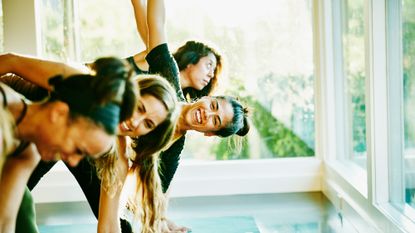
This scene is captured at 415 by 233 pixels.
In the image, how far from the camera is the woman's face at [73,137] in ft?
4.98

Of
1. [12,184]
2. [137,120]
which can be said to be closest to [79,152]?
[12,184]

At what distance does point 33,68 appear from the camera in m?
2.13

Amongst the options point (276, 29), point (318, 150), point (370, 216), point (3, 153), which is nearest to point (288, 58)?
point (276, 29)

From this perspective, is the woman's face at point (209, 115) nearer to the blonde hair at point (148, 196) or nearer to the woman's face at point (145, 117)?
the blonde hair at point (148, 196)

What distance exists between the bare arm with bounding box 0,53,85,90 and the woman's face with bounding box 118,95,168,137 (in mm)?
248

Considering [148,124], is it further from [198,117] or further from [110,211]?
[198,117]

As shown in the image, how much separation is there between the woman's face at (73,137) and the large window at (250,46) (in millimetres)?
3210

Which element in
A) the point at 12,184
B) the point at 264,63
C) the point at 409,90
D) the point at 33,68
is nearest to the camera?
the point at 12,184

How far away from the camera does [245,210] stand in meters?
4.19

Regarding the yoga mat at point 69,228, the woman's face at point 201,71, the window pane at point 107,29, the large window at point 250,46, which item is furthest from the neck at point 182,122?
the window pane at point 107,29

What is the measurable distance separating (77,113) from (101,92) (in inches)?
3.2

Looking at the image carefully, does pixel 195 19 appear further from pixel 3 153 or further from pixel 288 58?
pixel 3 153

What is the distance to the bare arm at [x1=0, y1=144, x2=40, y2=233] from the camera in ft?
6.19

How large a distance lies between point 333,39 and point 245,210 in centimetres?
149
